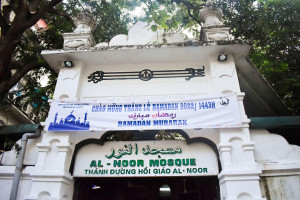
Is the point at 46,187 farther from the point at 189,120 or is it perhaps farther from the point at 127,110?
the point at 189,120

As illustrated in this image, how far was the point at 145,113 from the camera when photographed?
482 centimetres

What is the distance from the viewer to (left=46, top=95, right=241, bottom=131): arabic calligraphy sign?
4613 mm

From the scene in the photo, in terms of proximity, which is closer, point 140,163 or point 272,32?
point 140,163

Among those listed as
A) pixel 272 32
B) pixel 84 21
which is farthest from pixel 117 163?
pixel 272 32

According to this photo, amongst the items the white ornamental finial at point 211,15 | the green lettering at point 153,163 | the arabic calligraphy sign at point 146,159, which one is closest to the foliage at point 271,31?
the white ornamental finial at point 211,15

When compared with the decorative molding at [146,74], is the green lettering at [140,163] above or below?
below

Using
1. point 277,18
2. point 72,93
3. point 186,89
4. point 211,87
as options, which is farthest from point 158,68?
point 277,18

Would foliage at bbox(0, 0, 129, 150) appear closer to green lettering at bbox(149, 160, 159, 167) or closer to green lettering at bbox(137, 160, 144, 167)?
green lettering at bbox(137, 160, 144, 167)

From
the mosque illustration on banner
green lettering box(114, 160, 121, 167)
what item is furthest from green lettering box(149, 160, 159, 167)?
the mosque illustration on banner

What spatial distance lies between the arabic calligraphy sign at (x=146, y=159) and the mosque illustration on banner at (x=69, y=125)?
1.51 feet

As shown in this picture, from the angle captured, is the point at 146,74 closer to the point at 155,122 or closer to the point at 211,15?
the point at 155,122

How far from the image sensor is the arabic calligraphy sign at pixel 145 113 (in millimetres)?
4613

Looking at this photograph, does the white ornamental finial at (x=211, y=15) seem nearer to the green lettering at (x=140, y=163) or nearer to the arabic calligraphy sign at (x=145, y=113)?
the arabic calligraphy sign at (x=145, y=113)

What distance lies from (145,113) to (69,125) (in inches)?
61.3
